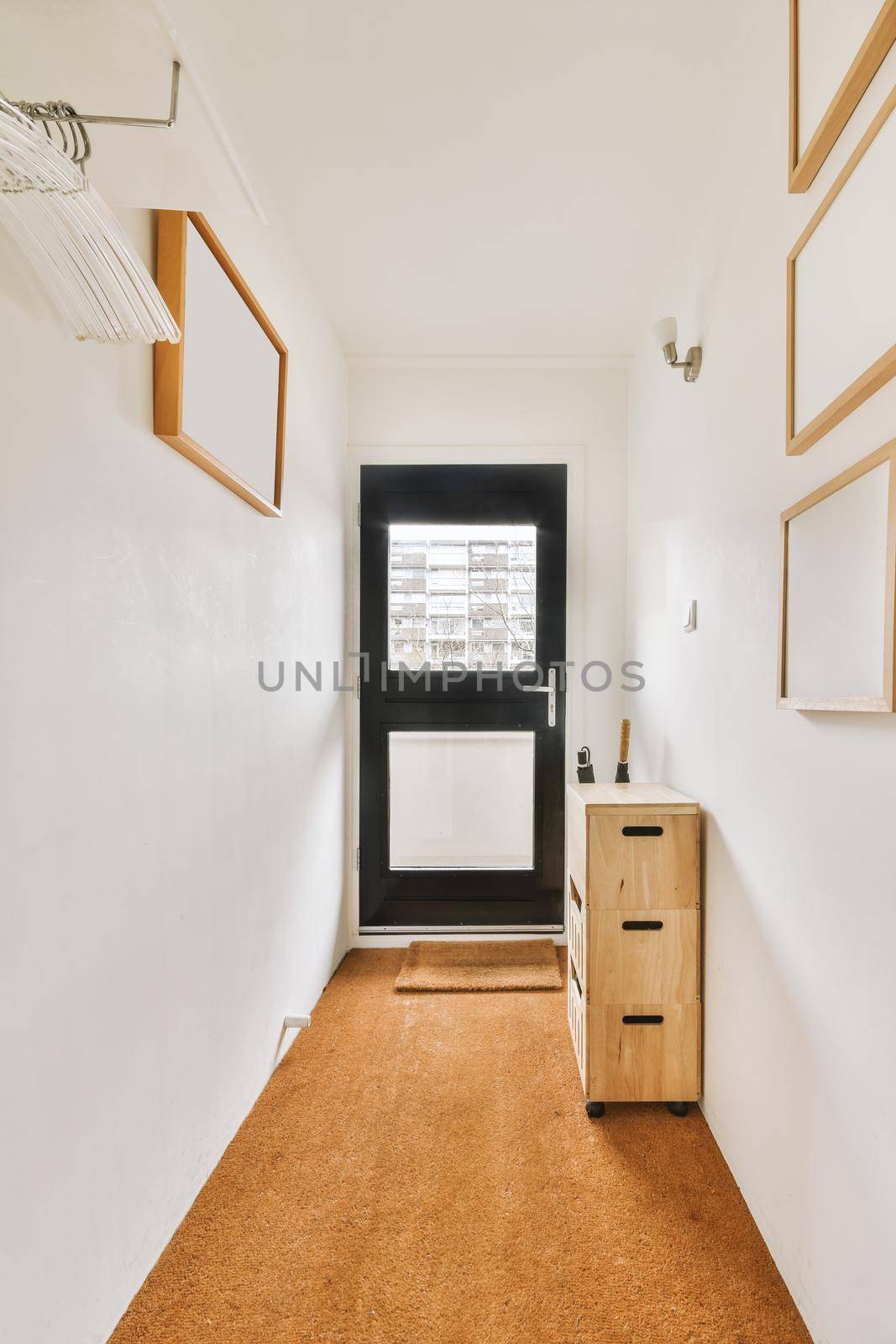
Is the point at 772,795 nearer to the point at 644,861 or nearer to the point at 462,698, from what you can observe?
the point at 644,861

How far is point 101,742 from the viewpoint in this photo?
1105 millimetres

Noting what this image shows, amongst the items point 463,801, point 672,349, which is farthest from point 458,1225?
point 672,349

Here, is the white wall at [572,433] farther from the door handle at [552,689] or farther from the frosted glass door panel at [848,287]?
the frosted glass door panel at [848,287]

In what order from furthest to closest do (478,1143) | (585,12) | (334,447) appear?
(334,447) < (478,1143) < (585,12)

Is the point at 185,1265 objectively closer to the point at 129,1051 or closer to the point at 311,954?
the point at 129,1051

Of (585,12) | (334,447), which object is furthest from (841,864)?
(334,447)

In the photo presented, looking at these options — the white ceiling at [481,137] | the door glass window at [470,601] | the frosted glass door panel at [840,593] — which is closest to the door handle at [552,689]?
the door glass window at [470,601]

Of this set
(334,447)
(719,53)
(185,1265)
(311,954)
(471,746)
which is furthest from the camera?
(471,746)

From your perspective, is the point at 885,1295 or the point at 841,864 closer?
the point at 885,1295

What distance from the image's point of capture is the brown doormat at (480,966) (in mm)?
2559

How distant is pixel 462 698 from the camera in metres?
2.96

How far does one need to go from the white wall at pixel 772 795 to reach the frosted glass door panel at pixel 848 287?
75 millimetres

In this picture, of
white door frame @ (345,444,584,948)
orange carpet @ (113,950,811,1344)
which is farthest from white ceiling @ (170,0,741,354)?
orange carpet @ (113,950,811,1344)

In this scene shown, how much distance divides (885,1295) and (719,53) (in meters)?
2.30
